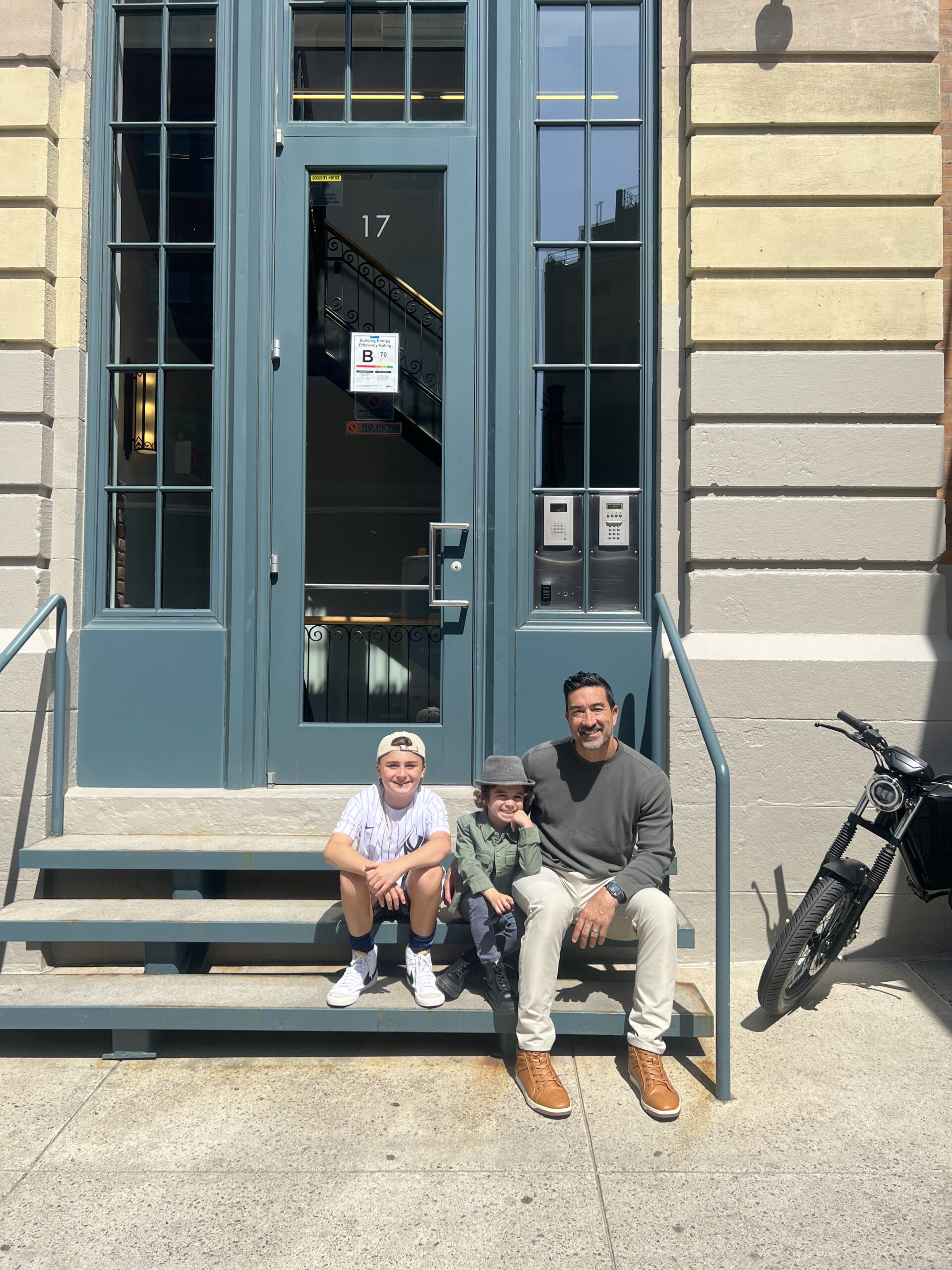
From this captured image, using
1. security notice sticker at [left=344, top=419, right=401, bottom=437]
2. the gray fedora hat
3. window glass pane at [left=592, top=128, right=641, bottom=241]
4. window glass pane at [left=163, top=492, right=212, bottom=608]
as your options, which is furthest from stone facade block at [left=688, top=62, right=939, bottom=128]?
the gray fedora hat

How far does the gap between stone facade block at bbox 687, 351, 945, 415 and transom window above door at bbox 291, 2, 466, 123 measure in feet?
6.34

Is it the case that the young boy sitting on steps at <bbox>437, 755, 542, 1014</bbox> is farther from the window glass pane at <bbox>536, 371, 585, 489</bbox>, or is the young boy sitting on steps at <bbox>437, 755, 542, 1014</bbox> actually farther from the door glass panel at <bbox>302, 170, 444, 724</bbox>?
the window glass pane at <bbox>536, 371, 585, 489</bbox>

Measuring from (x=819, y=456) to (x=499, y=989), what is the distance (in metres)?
2.76

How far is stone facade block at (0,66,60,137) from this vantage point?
4.52m

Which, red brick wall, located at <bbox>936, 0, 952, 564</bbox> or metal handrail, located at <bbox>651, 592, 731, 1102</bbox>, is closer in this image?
metal handrail, located at <bbox>651, 592, 731, 1102</bbox>

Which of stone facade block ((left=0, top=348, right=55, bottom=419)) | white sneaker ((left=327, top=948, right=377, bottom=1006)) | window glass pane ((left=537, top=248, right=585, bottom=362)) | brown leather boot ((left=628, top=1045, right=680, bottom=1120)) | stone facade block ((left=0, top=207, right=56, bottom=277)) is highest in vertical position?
stone facade block ((left=0, top=207, right=56, bottom=277))

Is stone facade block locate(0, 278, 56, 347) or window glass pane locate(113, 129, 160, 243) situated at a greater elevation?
window glass pane locate(113, 129, 160, 243)

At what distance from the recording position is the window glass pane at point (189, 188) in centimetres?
475

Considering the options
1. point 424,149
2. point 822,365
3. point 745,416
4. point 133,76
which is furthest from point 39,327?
point 822,365

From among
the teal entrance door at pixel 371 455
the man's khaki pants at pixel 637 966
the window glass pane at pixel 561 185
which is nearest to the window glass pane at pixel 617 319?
the window glass pane at pixel 561 185

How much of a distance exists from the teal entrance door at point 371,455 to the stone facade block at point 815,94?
118 centimetres

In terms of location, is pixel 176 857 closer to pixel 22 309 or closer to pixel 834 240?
pixel 22 309

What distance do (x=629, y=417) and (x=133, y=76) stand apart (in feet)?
9.95

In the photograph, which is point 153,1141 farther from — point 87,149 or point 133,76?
point 133,76
